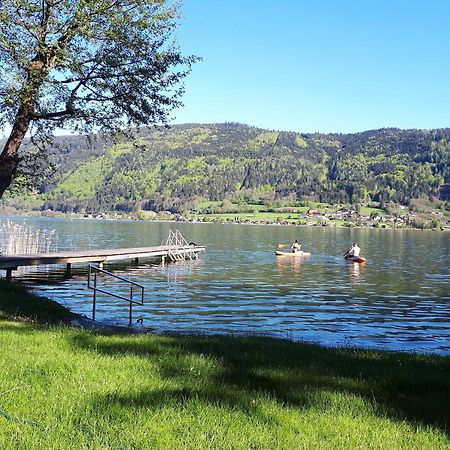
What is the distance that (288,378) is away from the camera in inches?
283

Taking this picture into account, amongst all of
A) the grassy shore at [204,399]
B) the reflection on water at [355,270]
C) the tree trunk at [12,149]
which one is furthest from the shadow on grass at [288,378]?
the reflection on water at [355,270]

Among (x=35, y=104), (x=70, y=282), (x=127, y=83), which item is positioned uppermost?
(x=127, y=83)

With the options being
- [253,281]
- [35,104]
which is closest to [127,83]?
[35,104]

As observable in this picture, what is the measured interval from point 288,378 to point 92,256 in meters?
36.6

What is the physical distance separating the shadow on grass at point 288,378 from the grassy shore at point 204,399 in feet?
0.06

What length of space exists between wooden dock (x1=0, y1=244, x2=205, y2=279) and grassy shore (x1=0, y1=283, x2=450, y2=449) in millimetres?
25700

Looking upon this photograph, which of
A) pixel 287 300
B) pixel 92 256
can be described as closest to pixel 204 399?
pixel 287 300

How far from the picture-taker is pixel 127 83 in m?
15.8

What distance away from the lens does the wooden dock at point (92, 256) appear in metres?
32.9

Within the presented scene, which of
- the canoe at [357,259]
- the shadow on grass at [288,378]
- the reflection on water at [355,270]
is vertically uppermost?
the shadow on grass at [288,378]

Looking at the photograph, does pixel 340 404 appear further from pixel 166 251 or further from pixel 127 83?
pixel 166 251

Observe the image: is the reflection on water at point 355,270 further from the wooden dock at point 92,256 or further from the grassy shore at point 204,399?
the grassy shore at point 204,399

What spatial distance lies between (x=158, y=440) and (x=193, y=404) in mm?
1016

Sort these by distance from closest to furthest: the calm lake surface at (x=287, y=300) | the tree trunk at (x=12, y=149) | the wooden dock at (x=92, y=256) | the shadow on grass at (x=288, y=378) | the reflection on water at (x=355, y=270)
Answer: the shadow on grass at (x=288, y=378) < the tree trunk at (x=12, y=149) < the calm lake surface at (x=287, y=300) < the wooden dock at (x=92, y=256) < the reflection on water at (x=355, y=270)
